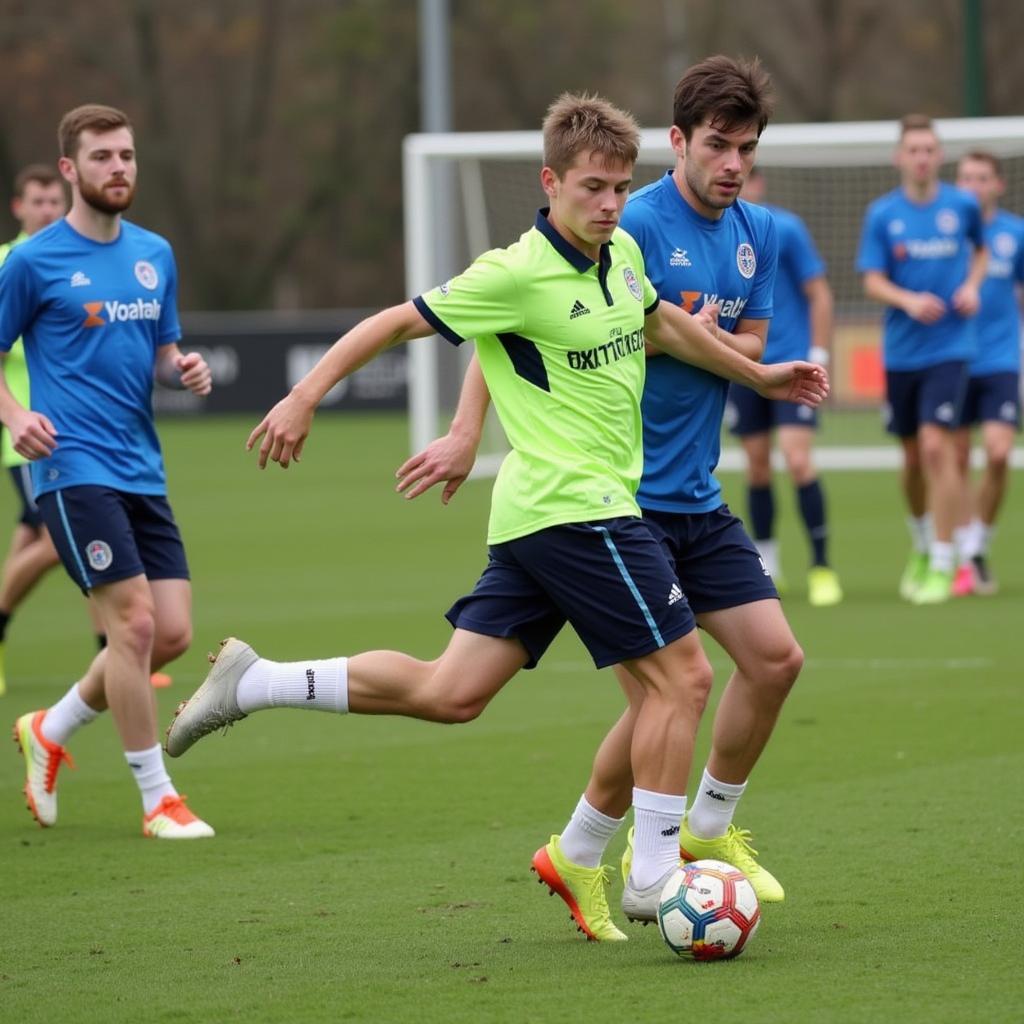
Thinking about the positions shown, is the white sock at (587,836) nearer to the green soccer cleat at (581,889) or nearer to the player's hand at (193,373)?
the green soccer cleat at (581,889)

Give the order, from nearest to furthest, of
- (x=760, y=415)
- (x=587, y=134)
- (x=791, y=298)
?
(x=587, y=134) → (x=791, y=298) → (x=760, y=415)

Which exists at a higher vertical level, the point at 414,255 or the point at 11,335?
the point at 11,335

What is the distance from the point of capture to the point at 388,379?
3469cm

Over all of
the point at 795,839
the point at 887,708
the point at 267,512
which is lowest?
the point at 267,512

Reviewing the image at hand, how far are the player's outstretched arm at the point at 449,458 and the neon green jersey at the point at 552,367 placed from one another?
0.35 ft

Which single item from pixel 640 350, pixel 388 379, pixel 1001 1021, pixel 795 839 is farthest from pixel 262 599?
pixel 388 379

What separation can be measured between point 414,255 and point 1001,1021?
45.0ft

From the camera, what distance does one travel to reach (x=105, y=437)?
712 centimetres

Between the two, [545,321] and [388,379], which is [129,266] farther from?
[388,379]

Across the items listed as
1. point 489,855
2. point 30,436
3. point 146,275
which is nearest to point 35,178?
point 146,275

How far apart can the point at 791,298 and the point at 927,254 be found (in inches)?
33.4

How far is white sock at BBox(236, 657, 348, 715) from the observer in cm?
546

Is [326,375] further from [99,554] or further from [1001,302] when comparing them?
[1001,302]

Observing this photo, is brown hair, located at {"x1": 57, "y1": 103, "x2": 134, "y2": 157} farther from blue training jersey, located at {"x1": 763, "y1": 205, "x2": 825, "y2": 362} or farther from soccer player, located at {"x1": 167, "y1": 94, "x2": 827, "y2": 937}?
blue training jersey, located at {"x1": 763, "y1": 205, "x2": 825, "y2": 362}
